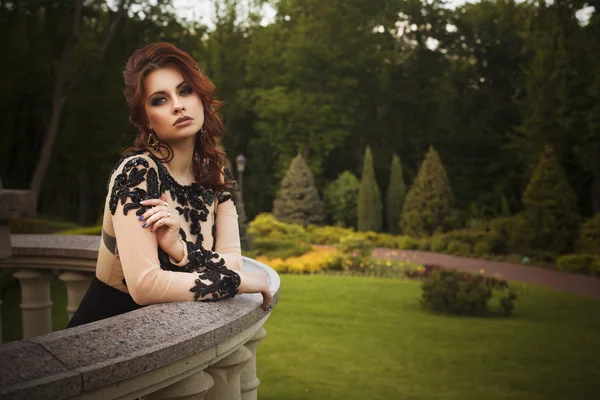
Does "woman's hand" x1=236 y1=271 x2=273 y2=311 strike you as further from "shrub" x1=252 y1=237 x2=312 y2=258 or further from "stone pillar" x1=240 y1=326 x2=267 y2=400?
"shrub" x1=252 y1=237 x2=312 y2=258

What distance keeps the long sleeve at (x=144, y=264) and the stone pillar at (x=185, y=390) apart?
318 mm

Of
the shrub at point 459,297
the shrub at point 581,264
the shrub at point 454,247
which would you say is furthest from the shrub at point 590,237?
the shrub at point 459,297

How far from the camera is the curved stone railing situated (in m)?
1.10

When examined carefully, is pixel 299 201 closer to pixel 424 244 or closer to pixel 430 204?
Answer: pixel 430 204

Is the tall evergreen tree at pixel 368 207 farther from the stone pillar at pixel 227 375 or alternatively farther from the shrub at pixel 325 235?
the stone pillar at pixel 227 375

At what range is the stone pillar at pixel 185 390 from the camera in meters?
1.45

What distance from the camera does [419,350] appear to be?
6988 millimetres

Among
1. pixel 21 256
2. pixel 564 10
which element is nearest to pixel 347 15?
pixel 564 10

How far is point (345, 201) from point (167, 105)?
20.1 meters

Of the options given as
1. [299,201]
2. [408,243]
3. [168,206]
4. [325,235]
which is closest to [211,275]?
[168,206]

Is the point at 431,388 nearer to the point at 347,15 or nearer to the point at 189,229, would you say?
the point at 189,229

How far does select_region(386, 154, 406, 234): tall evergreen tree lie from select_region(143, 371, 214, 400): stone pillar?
20018mm

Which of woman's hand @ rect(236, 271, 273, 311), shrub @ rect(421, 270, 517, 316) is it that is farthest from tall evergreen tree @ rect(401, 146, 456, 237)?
woman's hand @ rect(236, 271, 273, 311)

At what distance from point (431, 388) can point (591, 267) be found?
8560mm
